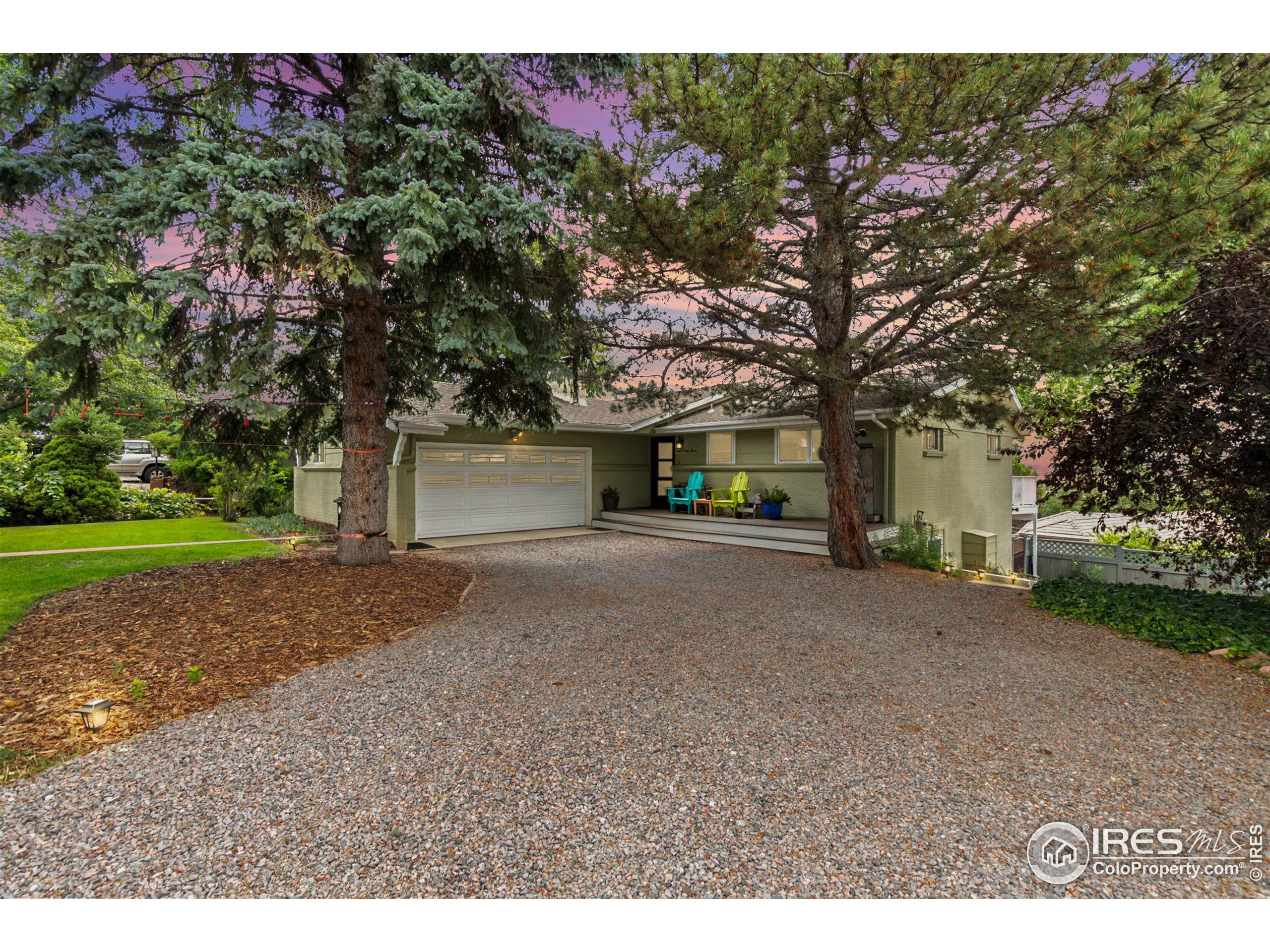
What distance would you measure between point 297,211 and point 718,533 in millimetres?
8761

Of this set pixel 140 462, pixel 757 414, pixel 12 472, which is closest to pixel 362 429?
pixel 757 414

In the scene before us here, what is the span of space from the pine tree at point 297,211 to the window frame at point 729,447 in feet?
21.4

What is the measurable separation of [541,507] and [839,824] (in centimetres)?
1104

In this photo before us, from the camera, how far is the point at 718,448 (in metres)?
13.8

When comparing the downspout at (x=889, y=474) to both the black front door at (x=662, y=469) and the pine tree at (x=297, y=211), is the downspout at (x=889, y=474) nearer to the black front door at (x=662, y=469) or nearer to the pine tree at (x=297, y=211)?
the black front door at (x=662, y=469)

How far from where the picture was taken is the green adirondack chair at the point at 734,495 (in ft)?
41.2

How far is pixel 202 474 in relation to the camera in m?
16.0

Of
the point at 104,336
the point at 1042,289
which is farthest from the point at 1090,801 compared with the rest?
the point at 104,336

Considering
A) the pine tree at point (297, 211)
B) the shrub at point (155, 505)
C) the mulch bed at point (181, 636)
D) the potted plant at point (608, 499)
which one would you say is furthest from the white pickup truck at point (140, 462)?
the potted plant at point (608, 499)

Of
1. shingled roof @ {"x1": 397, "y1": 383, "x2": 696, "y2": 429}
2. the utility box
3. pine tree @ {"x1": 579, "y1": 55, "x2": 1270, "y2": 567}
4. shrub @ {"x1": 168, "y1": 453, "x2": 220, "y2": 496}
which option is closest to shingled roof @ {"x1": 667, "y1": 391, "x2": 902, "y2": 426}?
shingled roof @ {"x1": 397, "y1": 383, "x2": 696, "y2": 429}

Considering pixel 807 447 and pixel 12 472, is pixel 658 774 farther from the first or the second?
pixel 12 472

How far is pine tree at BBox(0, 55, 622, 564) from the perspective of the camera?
529cm
